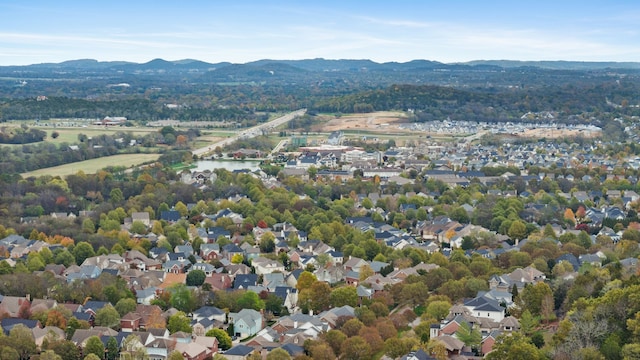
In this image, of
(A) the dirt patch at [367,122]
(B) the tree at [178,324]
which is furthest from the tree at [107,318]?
(A) the dirt patch at [367,122]

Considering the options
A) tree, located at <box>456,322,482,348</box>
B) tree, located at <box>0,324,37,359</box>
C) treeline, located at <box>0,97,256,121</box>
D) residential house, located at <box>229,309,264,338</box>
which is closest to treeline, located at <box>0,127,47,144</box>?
treeline, located at <box>0,97,256,121</box>

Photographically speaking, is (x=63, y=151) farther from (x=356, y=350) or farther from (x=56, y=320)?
(x=356, y=350)

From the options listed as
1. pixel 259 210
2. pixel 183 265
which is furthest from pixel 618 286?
pixel 259 210

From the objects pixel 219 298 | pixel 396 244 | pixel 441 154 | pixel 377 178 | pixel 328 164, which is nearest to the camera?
pixel 219 298

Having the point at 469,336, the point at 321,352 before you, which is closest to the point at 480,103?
the point at 469,336

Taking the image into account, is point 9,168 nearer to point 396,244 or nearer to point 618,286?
point 396,244

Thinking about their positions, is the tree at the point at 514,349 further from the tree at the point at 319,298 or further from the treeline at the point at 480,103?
the treeline at the point at 480,103
